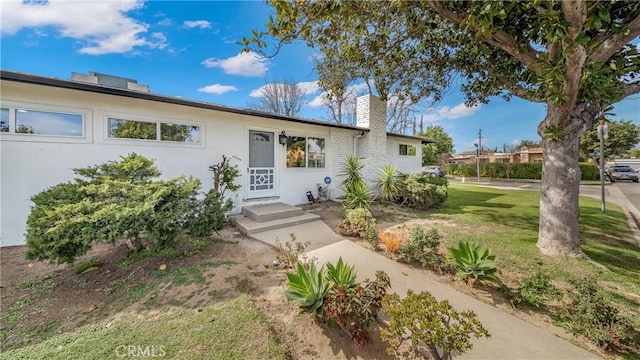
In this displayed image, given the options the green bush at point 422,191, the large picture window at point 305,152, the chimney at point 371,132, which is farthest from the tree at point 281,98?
the green bush at point 422,191

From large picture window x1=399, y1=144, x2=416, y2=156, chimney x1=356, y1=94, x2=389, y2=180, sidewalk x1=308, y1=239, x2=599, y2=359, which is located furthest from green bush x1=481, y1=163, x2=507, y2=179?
sidewalk x1=308, y1=239, x2=599, y2=359

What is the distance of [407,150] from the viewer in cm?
1563

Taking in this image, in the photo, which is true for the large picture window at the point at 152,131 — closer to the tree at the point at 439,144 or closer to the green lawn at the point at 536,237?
the green lawn at the point at 536,237

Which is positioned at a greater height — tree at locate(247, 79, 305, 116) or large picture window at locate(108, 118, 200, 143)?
tree at locate(247, 79, 305, 116)

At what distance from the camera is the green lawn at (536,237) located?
13.8 ft

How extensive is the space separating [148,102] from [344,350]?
732cm

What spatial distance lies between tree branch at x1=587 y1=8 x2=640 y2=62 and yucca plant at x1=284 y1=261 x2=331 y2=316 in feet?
20.1

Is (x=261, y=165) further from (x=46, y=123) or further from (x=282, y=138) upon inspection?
(x=46, y=123)

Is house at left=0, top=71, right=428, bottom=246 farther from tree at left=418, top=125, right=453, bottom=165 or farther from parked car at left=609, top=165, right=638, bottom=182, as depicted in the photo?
parked car at left=609, top=165, right=638, bottom=182

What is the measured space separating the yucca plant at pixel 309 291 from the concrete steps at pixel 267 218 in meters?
3.55

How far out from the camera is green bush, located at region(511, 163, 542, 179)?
26.4 metres

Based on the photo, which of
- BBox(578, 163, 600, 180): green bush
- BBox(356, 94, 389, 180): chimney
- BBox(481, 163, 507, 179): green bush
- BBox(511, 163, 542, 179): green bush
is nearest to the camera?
BBox(356, 94, 389, 180): chimney

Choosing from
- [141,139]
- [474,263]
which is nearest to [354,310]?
[474,263]

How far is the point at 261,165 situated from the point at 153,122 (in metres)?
3.45
